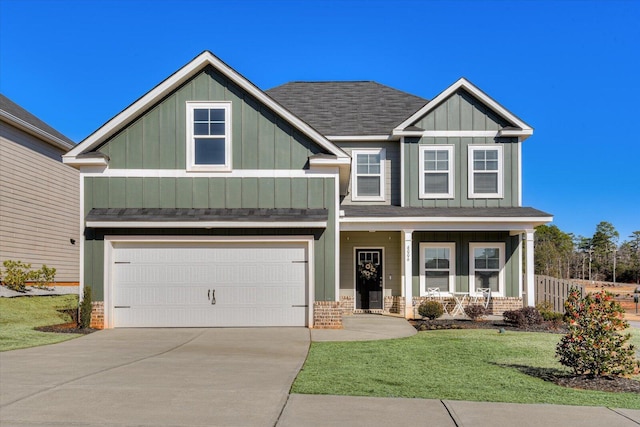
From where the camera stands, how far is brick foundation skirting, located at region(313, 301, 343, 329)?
14148mm

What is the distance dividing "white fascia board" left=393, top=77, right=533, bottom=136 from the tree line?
2744 centimetres

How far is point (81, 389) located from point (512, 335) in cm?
960

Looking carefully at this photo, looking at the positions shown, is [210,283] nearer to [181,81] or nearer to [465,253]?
[181,81]

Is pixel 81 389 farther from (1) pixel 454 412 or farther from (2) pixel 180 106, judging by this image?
(2) pixel 180 106

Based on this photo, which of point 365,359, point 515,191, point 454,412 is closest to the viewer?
point 454,412

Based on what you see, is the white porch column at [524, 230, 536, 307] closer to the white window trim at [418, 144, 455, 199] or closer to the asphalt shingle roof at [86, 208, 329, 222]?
→ the white window trim at [418, 144, 455, 199]

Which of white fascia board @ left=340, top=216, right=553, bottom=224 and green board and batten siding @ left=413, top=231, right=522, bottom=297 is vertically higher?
white fascia board @ left=340, top=216, right=553, bottom=224

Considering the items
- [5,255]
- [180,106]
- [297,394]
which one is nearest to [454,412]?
[297,394]

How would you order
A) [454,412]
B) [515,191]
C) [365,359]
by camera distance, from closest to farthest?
1. [454,412]
2. [365,359]
3. [515,191]

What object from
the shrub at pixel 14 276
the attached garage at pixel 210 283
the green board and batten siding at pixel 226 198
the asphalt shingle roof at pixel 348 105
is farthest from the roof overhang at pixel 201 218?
the shrub at pixel 14 276

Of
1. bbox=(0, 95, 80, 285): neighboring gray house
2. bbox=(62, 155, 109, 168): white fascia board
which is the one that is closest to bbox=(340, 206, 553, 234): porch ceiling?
bbox=(62, 155, 109, 168): white fascia board

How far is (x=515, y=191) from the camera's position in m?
18.2

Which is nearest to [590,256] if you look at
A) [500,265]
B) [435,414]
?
[500,265]

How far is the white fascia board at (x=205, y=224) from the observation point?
1373 centimetres
